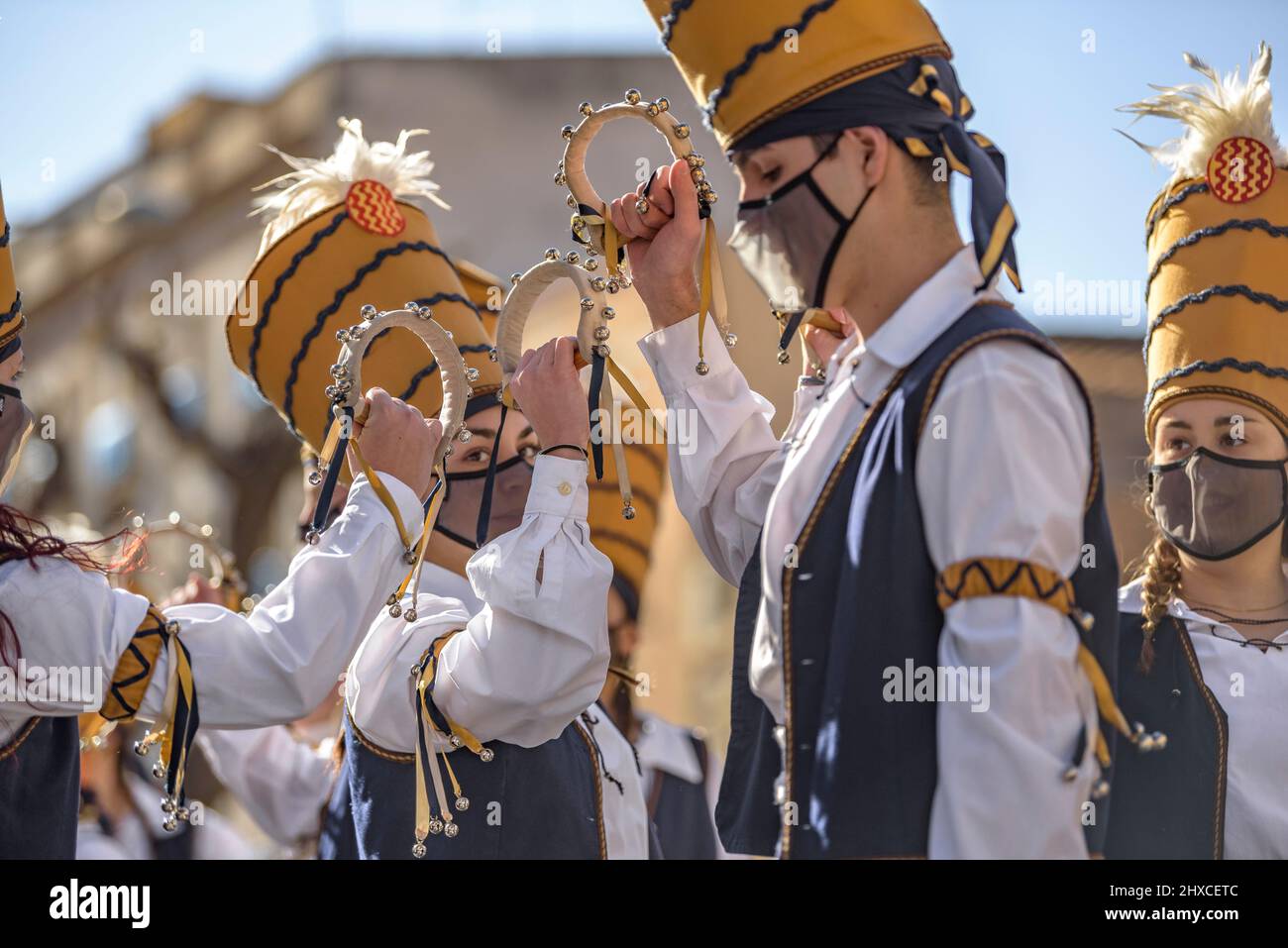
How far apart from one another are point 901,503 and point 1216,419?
A: 1930mm

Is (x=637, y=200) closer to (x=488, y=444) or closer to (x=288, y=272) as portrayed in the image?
(x=488, y=444)

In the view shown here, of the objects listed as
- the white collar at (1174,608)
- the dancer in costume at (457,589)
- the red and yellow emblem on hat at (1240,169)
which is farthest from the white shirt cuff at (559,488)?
the red and yellow emblem on hat at (1240,169)

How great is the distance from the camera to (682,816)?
5.69m

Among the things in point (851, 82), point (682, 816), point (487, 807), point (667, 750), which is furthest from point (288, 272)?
point (667, 750)

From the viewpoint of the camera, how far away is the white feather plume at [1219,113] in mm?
3971

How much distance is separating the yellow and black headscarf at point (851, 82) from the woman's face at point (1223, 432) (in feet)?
5.24

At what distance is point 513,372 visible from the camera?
10.9 ft

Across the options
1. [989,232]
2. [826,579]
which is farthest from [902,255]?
[826,579]

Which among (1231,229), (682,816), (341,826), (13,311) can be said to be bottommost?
(682,816)

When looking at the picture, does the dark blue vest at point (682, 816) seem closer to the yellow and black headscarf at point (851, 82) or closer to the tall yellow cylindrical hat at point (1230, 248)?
the tall yellow cylindrical hat at point (1230, 248)

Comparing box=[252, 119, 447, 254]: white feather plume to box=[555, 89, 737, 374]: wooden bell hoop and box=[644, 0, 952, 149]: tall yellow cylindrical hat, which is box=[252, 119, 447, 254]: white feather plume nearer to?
box=[555, 89, 737, 374]: wooden bell hoop

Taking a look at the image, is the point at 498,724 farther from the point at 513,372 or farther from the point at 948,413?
the point at 948,413

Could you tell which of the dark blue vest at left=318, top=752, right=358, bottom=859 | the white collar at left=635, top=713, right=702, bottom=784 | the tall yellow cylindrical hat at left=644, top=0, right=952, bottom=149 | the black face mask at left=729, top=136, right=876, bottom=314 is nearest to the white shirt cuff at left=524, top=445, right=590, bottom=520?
the black face mask at left=729, top=136, right=876, bottom=314
